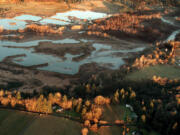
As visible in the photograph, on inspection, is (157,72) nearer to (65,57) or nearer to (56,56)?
(65,57)

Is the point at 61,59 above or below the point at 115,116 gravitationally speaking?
above

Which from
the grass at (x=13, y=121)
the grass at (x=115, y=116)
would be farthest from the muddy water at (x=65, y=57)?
the grass at (x=13, y=121)

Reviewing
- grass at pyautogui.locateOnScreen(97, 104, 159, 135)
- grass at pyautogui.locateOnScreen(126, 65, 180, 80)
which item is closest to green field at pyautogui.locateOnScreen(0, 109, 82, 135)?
grass at pyautogui.locateOnScreen(97, 104, 159, 135)

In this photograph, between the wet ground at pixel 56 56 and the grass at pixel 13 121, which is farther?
the wet ground at pixel 56 56

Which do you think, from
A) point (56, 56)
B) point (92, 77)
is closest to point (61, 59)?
point (56, 56)

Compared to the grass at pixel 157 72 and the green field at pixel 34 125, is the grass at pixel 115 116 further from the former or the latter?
the grass at pixel 157 72

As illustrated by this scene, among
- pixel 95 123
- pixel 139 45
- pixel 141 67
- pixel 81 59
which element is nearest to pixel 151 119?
pixel 95 123
